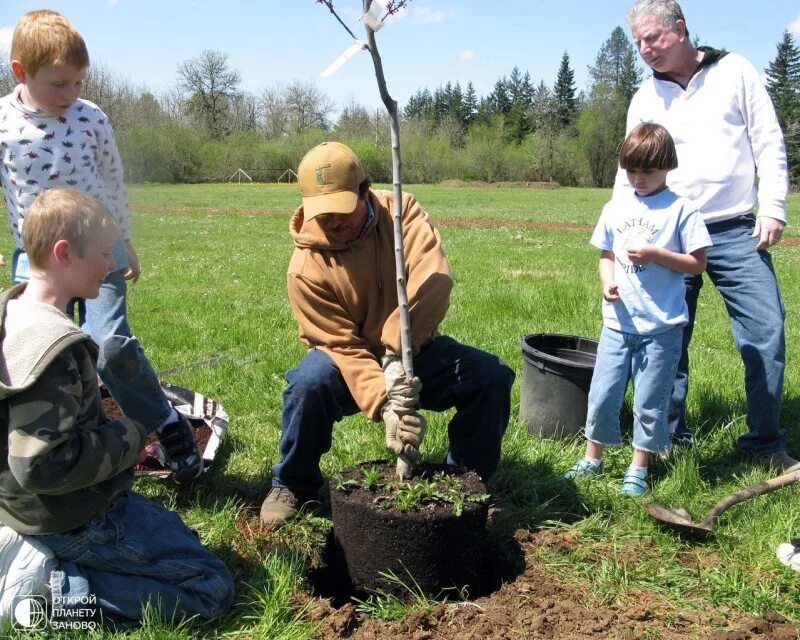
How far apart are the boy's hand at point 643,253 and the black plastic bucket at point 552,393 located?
82 cm

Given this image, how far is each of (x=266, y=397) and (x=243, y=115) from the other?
2293 inches

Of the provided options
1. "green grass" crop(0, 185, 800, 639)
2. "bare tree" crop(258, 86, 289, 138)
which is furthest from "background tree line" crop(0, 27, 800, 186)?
"green grass" crop(0, 185, 800, 639)

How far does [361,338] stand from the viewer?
3152mm

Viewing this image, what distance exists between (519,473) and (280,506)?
3.76 ft

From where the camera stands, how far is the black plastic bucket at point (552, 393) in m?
4.03

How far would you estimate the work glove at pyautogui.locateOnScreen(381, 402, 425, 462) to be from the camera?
2758 millimetres

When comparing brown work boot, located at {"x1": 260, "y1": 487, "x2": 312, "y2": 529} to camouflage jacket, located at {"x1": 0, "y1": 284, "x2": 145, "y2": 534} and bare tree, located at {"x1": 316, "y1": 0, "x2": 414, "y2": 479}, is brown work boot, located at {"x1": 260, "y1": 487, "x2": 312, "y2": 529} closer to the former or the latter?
bare tree, located at {"x1": 316, "y1": 0, "x2": 414, "y2": 479}

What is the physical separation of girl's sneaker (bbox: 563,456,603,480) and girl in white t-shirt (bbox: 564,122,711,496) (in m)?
0.01

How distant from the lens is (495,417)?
10.5 ft

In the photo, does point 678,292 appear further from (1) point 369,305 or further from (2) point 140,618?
(2) point 140,618

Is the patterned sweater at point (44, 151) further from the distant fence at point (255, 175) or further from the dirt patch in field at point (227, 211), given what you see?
the distant fence at point (255, 175)

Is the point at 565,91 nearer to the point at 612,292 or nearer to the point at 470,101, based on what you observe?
the point at 470,101

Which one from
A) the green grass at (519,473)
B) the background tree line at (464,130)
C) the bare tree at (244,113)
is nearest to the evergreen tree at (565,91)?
the background tree line at (464,130)

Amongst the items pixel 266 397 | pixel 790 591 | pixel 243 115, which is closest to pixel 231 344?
pixel 266 397
